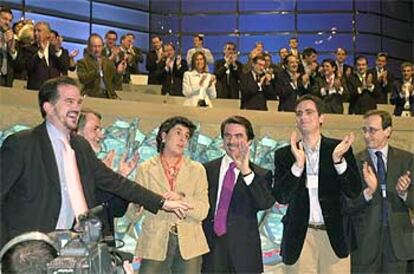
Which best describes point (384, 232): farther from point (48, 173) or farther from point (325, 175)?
point (48, 173)

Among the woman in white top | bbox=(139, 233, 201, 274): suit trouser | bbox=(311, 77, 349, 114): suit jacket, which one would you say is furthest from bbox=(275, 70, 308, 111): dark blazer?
bbox=(139, 233, 201, 274): suit trouser

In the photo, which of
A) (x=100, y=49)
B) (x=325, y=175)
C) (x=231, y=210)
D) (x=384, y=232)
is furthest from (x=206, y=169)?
(x=100, y=49)

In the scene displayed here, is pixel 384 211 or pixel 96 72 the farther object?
pixel 96 72

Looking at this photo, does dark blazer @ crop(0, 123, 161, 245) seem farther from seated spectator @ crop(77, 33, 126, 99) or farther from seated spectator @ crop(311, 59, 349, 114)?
seated spectator @ crop(311, 59, 349, 114)

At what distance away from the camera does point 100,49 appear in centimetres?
722

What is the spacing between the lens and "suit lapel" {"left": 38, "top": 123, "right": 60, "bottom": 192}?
320 cm

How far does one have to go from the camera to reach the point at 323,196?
407 cm

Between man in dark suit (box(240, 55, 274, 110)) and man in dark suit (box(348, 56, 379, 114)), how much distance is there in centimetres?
131

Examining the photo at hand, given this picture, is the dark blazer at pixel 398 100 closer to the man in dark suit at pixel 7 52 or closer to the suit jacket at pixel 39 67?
the suit jacket at pixel 39 67

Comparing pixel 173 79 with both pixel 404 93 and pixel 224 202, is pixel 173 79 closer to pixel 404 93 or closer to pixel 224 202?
pixel 404 93

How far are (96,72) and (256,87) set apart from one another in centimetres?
218

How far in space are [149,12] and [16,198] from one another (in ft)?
49.0

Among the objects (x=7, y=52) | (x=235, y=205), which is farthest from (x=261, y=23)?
(x=235, y=205)

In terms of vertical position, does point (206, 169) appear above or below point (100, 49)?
below
